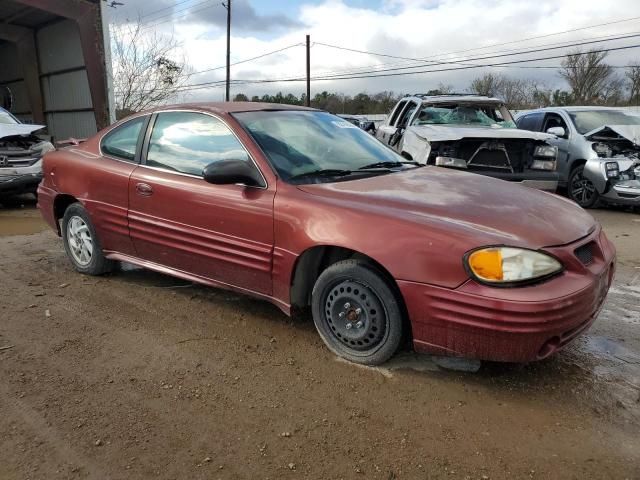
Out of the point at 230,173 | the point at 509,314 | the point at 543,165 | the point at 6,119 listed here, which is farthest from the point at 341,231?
→ the point at 6,119

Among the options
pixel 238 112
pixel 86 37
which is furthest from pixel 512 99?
pixel 238 112

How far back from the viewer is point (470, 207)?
3.04m

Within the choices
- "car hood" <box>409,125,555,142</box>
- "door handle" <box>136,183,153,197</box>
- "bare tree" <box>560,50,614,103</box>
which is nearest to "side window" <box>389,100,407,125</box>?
"car hood" <box>409,125,555,142</box>

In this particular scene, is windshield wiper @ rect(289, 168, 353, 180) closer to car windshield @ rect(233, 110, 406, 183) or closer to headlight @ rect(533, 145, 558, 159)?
car windshield @ rect(233, 110, 406, 183)

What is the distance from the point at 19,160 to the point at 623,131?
1007 cm

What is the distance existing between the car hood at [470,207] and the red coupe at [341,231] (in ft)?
0.04

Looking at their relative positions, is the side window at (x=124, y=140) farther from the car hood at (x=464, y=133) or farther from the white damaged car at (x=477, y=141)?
the car hood at (x=464, y=133)

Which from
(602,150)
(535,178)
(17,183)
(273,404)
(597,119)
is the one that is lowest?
(17,183)

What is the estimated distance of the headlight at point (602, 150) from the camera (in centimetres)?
913

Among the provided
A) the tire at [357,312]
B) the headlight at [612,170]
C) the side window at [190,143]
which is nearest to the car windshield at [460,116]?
the headlight at [612,170]

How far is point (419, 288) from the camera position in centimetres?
282

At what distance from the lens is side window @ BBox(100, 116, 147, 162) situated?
438cm

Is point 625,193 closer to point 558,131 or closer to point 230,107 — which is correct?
point 558,131

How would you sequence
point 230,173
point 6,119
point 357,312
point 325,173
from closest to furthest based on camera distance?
point 357,312, point 230,173, point 325,173, point 6,119
